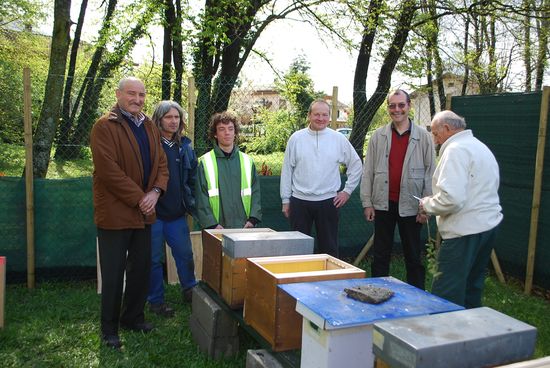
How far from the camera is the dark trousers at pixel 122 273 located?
3451 millimetres

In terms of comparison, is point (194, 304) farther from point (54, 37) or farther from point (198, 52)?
point (198, 52)

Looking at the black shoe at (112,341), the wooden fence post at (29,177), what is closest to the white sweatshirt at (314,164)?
the black shoe at (112,341)

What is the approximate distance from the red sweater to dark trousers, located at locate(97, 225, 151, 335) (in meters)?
2.11

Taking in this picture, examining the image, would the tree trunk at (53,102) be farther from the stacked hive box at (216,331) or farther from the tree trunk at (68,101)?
the tree trunk at (68,101)

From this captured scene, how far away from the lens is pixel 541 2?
39.4 ft

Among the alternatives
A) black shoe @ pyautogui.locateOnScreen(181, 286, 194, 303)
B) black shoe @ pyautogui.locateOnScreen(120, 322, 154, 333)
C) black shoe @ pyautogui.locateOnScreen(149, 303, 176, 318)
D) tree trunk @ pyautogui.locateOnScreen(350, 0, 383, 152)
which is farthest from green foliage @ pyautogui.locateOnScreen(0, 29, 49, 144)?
black shoe @ pyautogui.locateOnScreen(120, 322, 154, 333)

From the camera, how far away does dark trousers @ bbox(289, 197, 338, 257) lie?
4434 millimetres

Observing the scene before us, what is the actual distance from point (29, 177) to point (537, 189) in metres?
5.39

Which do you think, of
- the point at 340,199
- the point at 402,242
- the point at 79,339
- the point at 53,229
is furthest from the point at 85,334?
the point at 402,242

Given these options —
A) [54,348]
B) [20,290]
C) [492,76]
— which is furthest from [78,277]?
[492,76]

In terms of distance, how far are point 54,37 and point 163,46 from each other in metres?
6.28

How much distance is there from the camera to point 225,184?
13.6 ft

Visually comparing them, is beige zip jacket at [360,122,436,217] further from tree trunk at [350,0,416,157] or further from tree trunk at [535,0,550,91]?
tree trunk at [535,0,550,91]

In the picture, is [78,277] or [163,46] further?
[163,46]
